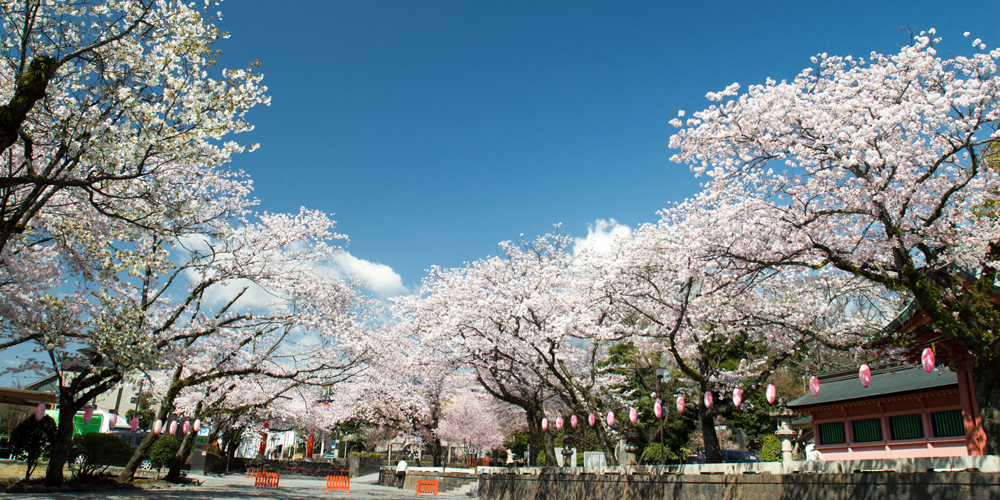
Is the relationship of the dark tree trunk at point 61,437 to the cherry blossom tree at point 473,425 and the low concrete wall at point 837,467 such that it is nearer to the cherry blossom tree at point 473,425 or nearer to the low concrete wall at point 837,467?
the low concrete wall at point 837,467

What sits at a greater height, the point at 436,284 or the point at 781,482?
the point at 436,284

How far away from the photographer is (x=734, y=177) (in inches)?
447

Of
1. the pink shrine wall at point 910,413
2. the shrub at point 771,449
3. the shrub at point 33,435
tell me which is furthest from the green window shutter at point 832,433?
the shrub at point 33,435

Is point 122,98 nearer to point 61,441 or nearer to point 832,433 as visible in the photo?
point 61,441

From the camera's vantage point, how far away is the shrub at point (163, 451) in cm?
2362

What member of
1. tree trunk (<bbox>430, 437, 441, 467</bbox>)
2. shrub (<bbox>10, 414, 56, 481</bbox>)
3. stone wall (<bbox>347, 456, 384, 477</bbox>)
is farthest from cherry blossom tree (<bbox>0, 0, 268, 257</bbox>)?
stone wall (<bbox>347, 456, 384, 477</bbox>)

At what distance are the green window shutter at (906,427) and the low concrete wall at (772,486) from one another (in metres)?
7.11

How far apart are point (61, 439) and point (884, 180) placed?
18597 millimetres

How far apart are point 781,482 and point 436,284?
16868 mm

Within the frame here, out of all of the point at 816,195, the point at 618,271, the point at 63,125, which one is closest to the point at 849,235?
the point at 816,195

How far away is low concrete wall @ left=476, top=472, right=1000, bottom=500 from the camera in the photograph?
7.66 m

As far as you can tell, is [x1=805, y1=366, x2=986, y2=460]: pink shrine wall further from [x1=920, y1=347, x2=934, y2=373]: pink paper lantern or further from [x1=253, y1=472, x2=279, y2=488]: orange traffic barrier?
[x1=253, y1=472, x2=279, y2=488]: orange traffic barrier

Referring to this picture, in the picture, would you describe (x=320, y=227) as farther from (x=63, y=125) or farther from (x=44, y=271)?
(x=63, y=125)

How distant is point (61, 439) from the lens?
13.2m
